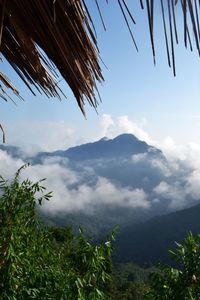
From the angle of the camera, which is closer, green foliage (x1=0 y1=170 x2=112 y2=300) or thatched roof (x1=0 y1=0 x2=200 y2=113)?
thatched roof (x1=0 y1=0 x2=200 y2=113)

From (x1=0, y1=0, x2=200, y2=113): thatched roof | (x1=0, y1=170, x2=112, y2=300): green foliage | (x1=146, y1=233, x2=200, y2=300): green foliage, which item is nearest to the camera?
(x1=0, y1=0, x2=200, y2=113): thatched roof

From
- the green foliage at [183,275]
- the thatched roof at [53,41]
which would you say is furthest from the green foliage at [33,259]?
the thatched roof at [53,41]

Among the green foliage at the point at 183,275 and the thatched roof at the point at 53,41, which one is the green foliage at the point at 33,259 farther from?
the thatched roof at the point at 53,41

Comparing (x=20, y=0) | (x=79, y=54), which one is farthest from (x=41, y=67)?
(x=20, y=0)

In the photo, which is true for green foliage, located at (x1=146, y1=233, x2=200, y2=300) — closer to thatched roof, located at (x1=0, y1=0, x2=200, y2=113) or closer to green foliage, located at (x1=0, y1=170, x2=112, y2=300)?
green foliage, located at (x1=0, y1=170, x2=112, y2=300)

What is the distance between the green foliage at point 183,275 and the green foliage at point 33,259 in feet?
1.91

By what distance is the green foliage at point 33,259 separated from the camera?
384cm

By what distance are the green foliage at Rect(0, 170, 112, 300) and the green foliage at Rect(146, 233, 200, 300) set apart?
1.91 ft

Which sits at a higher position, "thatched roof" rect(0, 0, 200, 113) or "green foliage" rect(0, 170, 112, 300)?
"thatched roof" rect(0, 0, 200, 113)

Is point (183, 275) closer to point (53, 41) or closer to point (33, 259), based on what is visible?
point (33, 259)

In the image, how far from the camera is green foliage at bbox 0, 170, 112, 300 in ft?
12.6

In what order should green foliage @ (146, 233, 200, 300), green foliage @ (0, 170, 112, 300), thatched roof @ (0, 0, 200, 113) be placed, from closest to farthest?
thatched roof @ (0, 0, 200, 113) < green foliage @ (0, 170, 112, 300) < green foliage @ (146, 233, 200, 300)

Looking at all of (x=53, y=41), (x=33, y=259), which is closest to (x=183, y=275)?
(x=33, y=259)

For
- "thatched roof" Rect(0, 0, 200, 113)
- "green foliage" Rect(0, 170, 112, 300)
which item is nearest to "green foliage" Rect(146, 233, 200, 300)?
"green foliage" Rect(0, 170, 112, 300)
